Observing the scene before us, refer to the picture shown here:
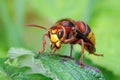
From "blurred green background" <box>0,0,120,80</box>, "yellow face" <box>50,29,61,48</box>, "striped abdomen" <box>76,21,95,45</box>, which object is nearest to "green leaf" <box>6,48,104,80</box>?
"yellow face" <box>50,29,61,48</box>

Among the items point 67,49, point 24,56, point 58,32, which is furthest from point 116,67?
point 24,56

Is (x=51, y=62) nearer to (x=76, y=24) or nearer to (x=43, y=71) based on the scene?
(x=43, y=71)

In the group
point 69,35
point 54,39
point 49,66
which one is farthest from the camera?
point 69,35

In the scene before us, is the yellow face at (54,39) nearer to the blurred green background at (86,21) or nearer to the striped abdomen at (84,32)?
the striped abdomen at (84,32)

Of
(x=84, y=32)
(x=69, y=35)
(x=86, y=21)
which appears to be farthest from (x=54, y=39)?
(x=86, y=21)

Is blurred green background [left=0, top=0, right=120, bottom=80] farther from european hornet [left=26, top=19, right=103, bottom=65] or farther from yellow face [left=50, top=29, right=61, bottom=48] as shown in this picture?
yellow face [left=50, top=29, right=61, bottom=48]

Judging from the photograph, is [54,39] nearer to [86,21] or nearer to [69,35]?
[69,35]

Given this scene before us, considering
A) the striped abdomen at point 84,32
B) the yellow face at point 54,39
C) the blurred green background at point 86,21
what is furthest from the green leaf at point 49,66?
the blurred green background at point 86,21
